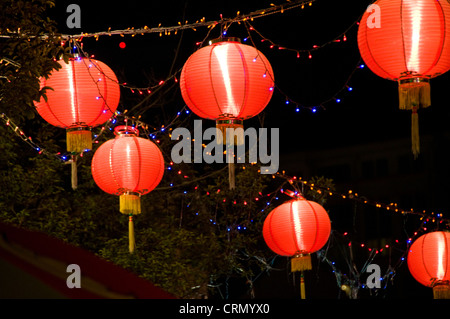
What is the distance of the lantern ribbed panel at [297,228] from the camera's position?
6.79 meters

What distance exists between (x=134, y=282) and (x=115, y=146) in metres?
4.33

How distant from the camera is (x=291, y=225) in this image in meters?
6.85

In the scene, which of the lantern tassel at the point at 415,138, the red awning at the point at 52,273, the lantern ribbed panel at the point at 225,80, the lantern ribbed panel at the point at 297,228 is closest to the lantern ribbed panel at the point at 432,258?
the lantern ribbed panel at the point at 297,228

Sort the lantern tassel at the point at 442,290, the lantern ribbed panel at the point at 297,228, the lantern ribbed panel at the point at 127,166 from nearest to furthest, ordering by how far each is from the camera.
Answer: the lantern ribbed panel at the point at 127,166 → the lantern ribbed panel at the point at 297,228 → the lantern tassel at the point at 442,290

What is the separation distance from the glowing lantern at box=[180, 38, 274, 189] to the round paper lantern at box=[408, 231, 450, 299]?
3006 millimetres

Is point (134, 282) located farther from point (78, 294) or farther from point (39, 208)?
point (39, 208)

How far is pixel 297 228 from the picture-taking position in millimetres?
6828

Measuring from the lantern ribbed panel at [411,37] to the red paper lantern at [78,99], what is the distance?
6.41 feet

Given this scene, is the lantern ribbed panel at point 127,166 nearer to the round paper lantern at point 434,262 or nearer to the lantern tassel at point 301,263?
the lantern tassel at point 301,263

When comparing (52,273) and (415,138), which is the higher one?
(415,138)

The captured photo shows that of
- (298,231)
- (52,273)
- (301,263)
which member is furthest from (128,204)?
(52,273)

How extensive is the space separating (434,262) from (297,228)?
139cm

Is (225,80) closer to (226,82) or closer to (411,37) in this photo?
(226,82)
